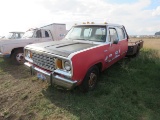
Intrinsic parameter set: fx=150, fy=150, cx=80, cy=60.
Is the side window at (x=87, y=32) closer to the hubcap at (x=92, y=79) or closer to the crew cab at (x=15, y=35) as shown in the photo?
the hubcap at (x=92, y=79)

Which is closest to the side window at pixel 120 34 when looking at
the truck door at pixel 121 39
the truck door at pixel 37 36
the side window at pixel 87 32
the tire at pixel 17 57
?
the truck door at pixel 121 39

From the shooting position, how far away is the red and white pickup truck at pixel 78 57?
11.3 ft

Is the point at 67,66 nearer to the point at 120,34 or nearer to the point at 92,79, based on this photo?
the point at 92,79

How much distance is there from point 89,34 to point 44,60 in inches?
73.2

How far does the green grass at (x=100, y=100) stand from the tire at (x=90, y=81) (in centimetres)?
16

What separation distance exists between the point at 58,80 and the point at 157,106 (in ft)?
8.19

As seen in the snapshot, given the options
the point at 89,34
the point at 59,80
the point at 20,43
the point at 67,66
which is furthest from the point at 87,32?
the point at 20,43

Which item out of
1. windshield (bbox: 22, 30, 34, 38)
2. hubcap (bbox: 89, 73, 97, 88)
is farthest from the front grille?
windshield (bbox: 22, 30, 34, 38)

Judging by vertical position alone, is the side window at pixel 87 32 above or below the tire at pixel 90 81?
above

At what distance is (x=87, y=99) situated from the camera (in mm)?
3877

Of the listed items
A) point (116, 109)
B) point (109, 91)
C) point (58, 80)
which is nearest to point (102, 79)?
point (109, 91)

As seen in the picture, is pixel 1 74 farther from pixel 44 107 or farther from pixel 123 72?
pixel 123 72

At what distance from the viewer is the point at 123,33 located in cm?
645

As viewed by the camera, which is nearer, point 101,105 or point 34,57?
point 101,105
